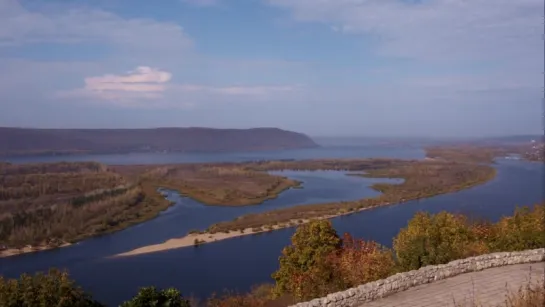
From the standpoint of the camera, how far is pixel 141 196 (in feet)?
178

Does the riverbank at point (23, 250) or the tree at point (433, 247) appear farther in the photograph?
the riverbank at point (23, 250)

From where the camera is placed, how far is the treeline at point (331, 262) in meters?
11.2

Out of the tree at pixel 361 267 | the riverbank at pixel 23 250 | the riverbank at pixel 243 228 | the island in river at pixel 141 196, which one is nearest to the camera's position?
the tree at pixel 361 267

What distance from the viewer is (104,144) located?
155m

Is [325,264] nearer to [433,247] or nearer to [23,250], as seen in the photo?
[433,247]

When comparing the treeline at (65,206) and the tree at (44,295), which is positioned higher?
the tree at (44,295)

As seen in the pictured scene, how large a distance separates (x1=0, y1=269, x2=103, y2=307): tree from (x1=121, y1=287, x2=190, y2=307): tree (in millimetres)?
3524

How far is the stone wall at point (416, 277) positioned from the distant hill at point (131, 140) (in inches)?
4193

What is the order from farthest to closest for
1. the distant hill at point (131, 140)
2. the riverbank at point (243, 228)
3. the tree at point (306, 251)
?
the distant hill at point (131, 140)
the riverbank at point (243, 228)
the tree at point (306, 251)

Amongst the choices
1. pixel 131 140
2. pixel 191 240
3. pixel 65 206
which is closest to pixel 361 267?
pixel 191 240

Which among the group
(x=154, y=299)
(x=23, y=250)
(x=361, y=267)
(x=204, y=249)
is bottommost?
(x=23, y=250)

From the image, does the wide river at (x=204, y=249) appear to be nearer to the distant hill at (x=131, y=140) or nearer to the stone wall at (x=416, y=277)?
the stone wall at (x=416, y=277)

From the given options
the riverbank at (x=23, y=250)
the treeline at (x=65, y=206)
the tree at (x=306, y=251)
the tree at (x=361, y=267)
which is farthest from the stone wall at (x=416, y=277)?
the treeline at (x=65, y=206)

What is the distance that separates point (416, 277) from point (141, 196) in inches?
1903
